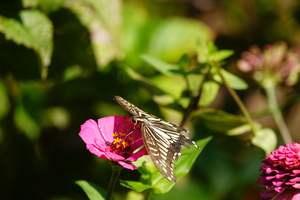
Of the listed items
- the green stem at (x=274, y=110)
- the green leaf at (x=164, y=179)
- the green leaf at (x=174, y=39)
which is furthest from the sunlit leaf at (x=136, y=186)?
the green leaf at (x=174, y=39)

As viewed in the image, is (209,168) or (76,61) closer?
(76,61)

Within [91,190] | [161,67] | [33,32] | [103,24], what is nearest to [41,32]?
[33,32]

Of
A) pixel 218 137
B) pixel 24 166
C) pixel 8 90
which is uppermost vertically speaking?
pixel 8 90

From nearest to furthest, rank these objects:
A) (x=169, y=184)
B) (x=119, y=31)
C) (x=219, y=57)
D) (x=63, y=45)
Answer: (x=169, y=184)
(x=219, y=57)
(x=119, y=31)
(x=63, y=45)

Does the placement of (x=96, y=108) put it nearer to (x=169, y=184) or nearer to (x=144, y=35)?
(x=144, y=35)

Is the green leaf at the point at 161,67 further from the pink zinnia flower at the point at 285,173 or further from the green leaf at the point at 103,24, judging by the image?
the pink zinnia flower at the point at 285,173

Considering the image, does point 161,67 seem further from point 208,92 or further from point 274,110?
point 274,110

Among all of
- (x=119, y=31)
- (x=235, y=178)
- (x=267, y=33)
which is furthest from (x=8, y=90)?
(x=267, y=33)
